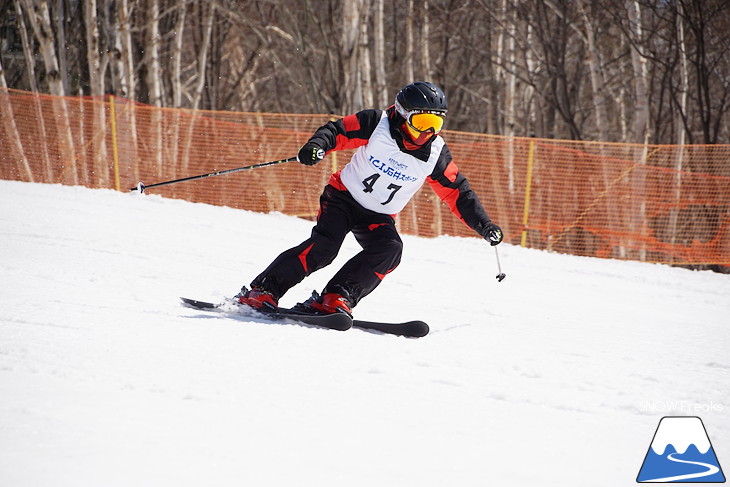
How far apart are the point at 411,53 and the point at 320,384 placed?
52.7 feet

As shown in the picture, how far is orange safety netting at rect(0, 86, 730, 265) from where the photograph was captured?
10625 mm

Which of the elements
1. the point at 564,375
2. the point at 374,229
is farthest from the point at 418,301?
the point at 564,375

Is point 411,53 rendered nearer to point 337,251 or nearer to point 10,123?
point 10,123

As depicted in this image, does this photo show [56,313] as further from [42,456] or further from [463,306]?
[463,306]

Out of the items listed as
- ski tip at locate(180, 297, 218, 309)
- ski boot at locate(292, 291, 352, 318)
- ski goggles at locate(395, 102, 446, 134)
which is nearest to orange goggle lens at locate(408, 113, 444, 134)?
ski goggles at locate(395, 102, 446, 134)

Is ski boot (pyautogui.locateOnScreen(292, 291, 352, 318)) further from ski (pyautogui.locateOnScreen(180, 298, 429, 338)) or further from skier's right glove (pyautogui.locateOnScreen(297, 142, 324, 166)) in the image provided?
skier's right glove (pyautogui.locateOnScreen(297, 142, 324, 166))

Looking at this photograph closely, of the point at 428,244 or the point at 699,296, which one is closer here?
the point at 699,296

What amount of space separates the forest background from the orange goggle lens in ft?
26.3

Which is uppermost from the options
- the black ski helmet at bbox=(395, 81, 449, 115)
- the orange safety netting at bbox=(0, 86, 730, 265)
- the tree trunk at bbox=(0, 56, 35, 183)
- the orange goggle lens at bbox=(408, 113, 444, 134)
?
the black ski helmet at bbox=(395, 81, 449, 115)

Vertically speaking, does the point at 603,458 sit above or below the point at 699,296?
above

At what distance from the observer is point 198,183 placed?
1204 cm

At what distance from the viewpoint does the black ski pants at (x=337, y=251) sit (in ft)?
13.9

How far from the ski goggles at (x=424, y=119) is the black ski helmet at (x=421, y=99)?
0.02m

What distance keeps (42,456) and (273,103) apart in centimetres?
2675
